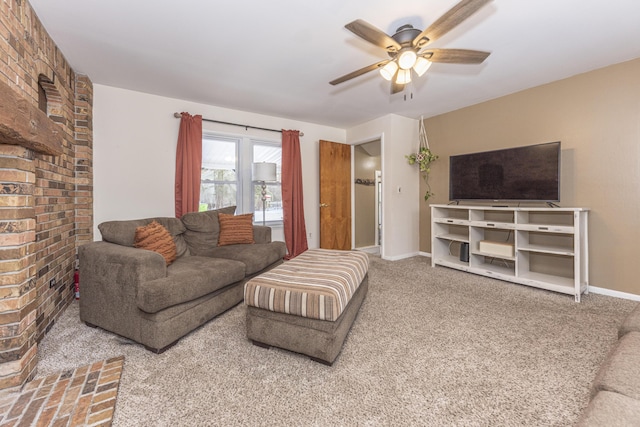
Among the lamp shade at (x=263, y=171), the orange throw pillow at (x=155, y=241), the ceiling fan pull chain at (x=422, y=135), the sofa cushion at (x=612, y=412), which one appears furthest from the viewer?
the ceiling fan pull chain at (x=422, y=135)

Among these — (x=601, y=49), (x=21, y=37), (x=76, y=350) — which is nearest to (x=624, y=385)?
(x=76, y=350)

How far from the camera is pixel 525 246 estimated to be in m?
3.20

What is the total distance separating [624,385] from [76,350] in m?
2.78

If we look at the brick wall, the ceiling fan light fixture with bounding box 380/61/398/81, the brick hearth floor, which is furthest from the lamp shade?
the brick hearth floor

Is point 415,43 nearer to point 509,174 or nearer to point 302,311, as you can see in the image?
point 302,311

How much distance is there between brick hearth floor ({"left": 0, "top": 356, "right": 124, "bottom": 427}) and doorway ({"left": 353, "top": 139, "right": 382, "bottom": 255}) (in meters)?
4.25

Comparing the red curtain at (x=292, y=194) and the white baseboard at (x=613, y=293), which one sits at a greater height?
the red curtain at (x=292, y=194)

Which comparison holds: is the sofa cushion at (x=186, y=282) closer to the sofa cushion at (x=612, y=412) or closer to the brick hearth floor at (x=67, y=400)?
the brick hearth floor at (x=67, y=400)

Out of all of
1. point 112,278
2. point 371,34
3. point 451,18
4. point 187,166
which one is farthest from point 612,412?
point 187,166

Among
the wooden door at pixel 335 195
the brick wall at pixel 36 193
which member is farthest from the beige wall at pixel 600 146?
the brick wall at pixel 36 193

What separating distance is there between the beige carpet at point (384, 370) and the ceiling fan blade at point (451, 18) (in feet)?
6.84

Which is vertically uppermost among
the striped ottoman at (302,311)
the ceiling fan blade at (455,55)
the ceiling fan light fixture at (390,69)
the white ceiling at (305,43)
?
the white ceiling at (305,43)

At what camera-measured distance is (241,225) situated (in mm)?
3293

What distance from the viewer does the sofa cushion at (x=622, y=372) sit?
853mm
